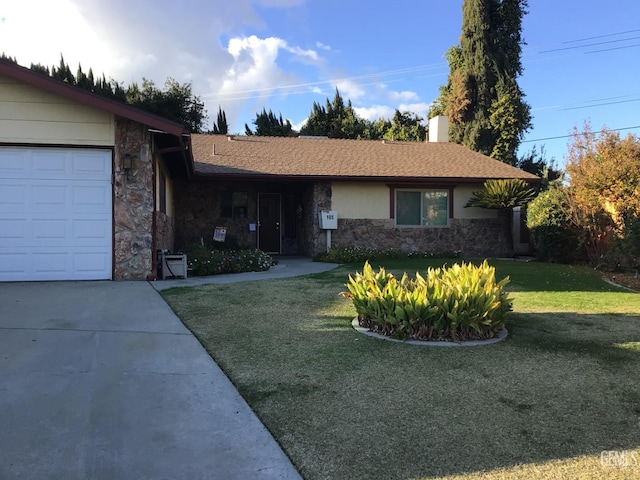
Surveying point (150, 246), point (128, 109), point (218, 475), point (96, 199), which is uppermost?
point (128, 109)

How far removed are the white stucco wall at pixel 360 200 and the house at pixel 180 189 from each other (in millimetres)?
34

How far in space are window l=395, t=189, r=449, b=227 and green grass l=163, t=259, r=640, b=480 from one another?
900cm

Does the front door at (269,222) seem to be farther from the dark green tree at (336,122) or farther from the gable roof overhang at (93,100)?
the dark green tree at (336,122)

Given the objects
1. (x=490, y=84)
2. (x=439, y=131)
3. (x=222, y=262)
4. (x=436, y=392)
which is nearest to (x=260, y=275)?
(x=222, y=262)

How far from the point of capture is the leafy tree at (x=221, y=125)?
33719mm

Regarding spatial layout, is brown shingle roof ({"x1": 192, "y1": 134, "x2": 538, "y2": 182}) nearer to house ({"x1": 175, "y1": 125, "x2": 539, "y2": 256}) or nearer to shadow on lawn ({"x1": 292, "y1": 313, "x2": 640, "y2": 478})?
house ({"x1": 175, "y1": 125, "x2": 539, "y2": 256})

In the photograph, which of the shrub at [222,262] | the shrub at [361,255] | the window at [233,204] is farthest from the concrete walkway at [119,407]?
the window at [233,204]

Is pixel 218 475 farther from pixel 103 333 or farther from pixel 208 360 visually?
pixel 103 333

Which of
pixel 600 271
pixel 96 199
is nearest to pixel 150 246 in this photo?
pixel 96 199

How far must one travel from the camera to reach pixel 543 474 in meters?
2.63

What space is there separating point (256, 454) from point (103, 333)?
3.20 m

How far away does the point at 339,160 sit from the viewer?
16453 millimetres

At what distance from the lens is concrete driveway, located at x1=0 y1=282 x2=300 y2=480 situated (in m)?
2.71

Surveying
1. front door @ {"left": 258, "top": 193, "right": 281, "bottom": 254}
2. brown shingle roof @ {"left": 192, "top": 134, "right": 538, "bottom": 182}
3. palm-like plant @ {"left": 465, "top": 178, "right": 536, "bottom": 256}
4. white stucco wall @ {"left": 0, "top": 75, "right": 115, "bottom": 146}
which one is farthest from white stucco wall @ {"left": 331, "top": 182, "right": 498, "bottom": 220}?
white stucco wall @ {"left": 0, "top": 75, "right": 115, "bottom": 146}
